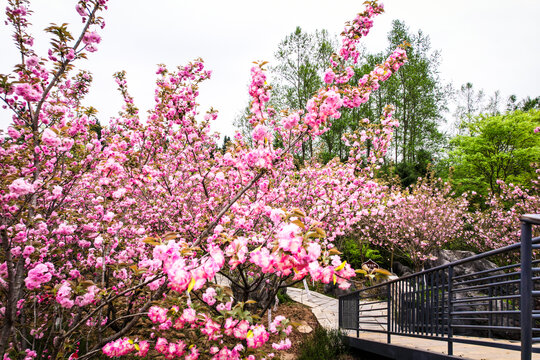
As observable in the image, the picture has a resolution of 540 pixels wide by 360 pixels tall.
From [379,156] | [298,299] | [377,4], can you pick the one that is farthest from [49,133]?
[298,299]

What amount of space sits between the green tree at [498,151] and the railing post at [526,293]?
1570cm

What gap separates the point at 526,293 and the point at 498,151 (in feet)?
58.4

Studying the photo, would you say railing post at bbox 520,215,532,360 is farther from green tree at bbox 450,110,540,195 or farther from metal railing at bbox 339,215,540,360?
green tree at bbox 450,110,540,195

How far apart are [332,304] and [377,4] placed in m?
8.38

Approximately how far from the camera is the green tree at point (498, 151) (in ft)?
47.2

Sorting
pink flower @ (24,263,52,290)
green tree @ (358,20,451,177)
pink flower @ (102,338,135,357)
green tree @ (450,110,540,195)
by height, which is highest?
green tree @ (358,20,451,177)

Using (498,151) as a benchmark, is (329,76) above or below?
below

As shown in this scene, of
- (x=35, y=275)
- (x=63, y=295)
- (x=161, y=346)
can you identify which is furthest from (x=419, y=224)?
(x=35, y=275)

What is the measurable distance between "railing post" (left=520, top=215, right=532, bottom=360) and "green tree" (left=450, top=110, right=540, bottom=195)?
15.7 meters

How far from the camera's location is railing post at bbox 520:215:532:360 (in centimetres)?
184

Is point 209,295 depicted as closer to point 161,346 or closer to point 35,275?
point 161,346

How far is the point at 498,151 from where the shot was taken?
1541cm

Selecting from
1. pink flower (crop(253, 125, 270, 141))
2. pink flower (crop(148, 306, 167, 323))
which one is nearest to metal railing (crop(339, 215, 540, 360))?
pink flower (crop(253, 125, 270, 141))

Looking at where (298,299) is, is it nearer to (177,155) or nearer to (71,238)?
(177,155)
